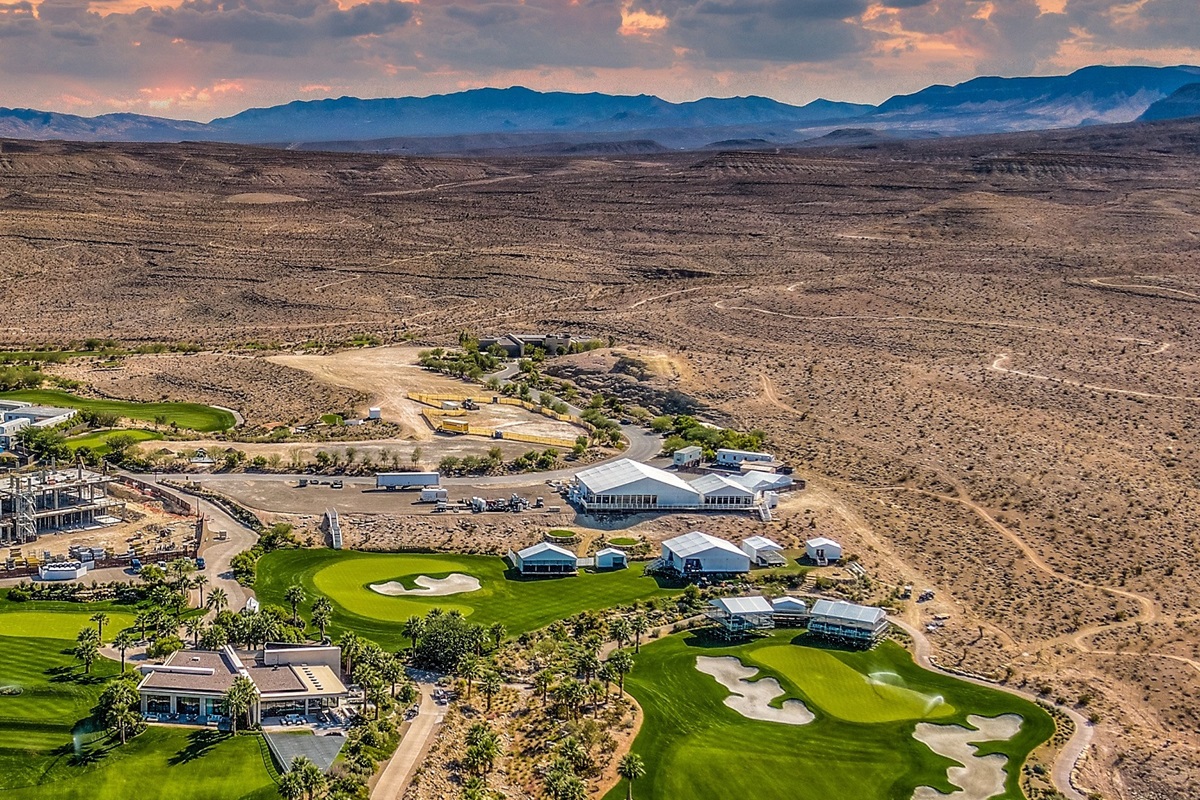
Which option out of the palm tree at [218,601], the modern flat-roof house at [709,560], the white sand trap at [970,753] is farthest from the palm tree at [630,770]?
the palm tree at [218,601]

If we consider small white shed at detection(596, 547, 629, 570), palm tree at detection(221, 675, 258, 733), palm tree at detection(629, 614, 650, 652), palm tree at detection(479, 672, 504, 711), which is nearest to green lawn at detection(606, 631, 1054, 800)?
palm tree at detection(629, 614, 650, 652)

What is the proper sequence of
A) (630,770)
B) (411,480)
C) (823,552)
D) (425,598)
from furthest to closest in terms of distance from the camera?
(411,480) → (823,552) → (425,598) → (630,770)

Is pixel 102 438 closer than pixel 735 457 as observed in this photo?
No

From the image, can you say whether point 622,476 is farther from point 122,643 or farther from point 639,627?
point 122,643

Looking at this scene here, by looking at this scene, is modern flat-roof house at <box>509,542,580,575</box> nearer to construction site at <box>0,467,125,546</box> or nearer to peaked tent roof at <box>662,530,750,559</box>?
peaked tent roof at <box>662,530,750,559</box>

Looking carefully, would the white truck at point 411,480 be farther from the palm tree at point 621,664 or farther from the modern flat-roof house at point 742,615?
the palm tree at point 621,664

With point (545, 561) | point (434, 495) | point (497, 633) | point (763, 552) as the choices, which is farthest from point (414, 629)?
point (434, 495)
